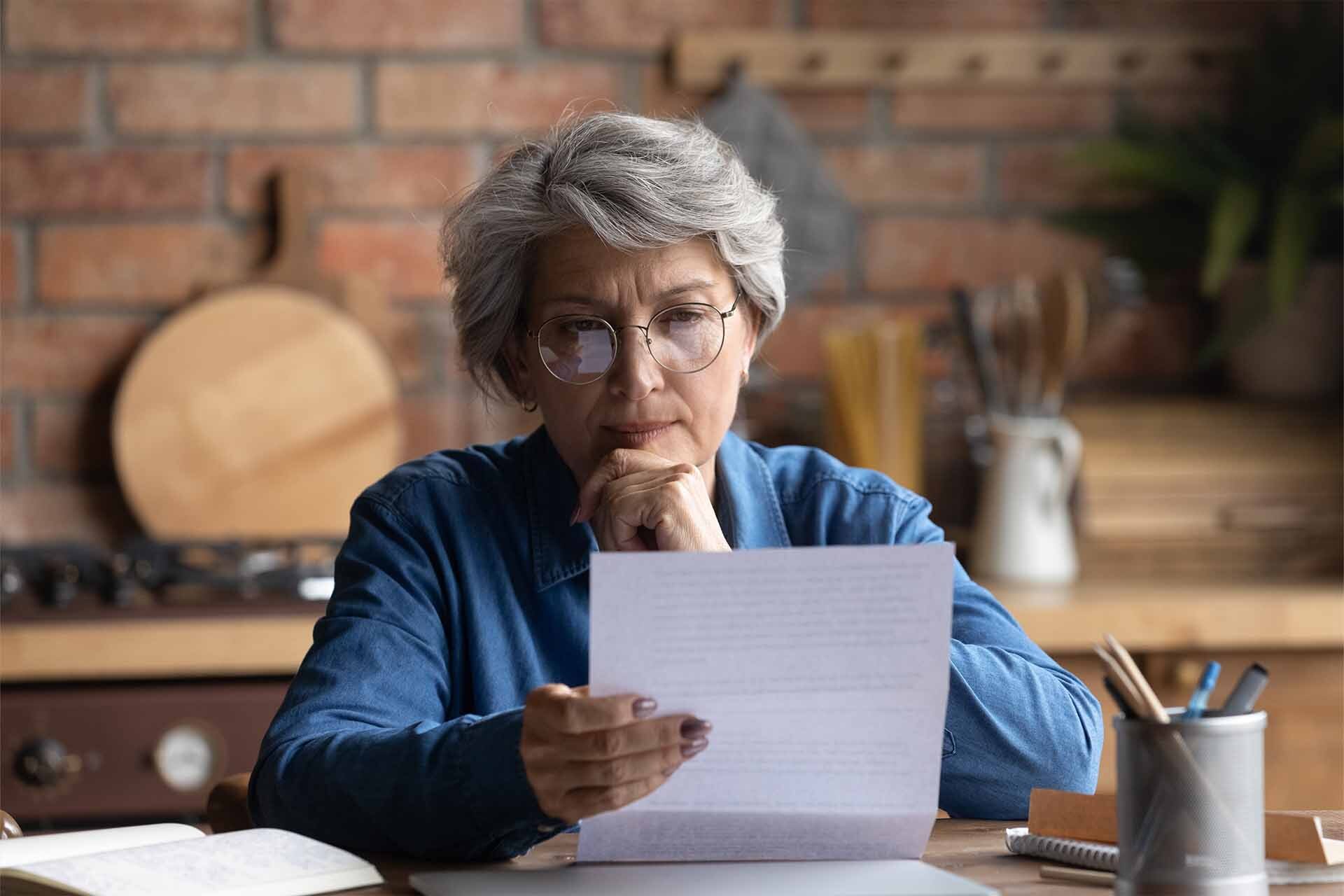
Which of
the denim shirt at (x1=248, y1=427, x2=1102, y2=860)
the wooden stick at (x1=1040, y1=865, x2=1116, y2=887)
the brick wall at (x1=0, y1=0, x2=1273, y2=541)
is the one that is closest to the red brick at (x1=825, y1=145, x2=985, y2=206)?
the brick wall at (x1=0, y1=0, x2=1273, y2=541)

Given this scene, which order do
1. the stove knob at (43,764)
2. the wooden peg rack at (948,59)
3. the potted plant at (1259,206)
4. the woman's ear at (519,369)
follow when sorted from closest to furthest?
the woman's ear at (519,369), the stove knob at (43,764), the potted plant at (1259,206), the wooden peg rack at (948,59)

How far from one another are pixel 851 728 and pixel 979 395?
5.19ft

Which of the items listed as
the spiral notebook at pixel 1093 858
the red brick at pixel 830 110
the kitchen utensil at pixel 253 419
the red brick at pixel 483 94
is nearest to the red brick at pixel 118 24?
the red brick at pixel 483 94

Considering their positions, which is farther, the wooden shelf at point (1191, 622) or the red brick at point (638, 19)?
the red brick at point (638, 19)

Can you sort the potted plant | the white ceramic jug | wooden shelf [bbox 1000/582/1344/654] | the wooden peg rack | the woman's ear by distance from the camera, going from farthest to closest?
the wooden peg rack, the potted plant, the white ceramic jug, wooden shelf [bbox 1000/582/1344/654], the woman's ear

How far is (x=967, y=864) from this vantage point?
101 cm

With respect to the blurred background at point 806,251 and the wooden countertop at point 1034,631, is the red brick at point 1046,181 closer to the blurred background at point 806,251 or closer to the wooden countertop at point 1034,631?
the blurred background at point 806,251

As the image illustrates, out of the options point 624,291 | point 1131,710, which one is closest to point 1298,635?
point 624,291

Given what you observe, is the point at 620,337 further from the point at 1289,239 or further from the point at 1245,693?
the point at 1289,239

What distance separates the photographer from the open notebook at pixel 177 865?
889 millimetres

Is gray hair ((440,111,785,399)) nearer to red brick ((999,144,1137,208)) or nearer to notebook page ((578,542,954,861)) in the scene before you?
notebook page ((578,542,954,861))

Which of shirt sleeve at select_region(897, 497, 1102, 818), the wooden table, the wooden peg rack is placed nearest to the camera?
the wooden table

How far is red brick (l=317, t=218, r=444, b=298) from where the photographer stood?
249cm

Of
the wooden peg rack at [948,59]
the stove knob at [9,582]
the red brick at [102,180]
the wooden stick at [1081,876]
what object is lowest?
the stove knob at [9,582]
